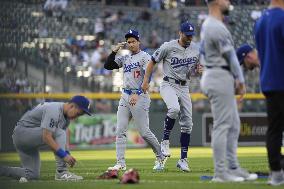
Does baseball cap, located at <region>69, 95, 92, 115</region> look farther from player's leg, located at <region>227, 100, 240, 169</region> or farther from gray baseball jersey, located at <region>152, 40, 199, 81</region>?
gray baseball jersey, located at <region>152, 40, 199, 81</region>

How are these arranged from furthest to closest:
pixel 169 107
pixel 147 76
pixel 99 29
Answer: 1. pixel 99 29
2. pixel 169 107
3. pixel 147 76

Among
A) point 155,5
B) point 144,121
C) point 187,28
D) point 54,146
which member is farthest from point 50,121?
point 155,5

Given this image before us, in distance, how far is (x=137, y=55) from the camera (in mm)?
13688

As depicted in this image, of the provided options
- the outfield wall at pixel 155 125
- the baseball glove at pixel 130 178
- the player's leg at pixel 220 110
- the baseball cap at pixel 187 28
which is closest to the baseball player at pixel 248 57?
the player's leg at pixel 220 110

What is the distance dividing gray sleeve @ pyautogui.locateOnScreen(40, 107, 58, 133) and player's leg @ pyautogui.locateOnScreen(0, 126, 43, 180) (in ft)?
1.52

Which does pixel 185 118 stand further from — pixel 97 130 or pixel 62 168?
pixel 97 130

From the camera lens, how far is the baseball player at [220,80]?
9188 millimetres

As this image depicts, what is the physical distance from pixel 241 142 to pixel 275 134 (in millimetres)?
18182

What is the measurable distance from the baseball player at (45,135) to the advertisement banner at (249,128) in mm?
16172

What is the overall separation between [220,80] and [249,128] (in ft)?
60.2

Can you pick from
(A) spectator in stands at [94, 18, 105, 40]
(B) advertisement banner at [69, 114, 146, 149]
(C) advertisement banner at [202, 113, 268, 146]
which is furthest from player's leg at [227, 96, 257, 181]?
(A) spectator in stands at [94, 18, 105, 40]

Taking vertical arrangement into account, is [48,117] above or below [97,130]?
above

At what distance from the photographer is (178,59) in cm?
1377

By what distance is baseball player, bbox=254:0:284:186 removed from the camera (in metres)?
9.12
